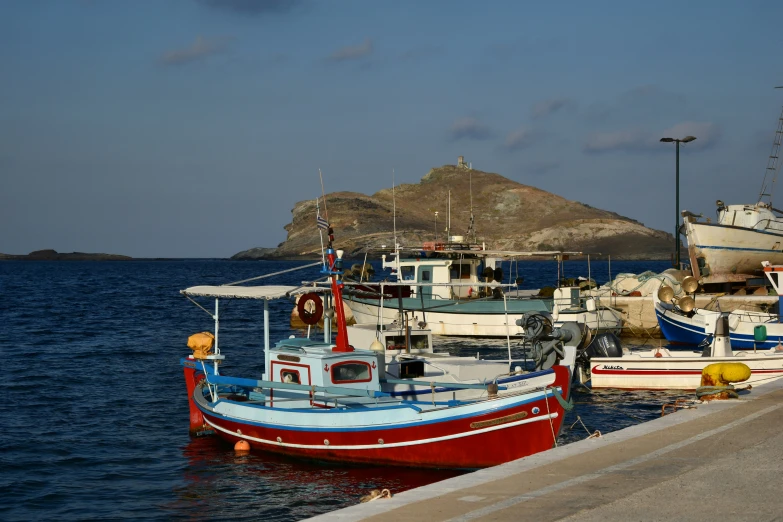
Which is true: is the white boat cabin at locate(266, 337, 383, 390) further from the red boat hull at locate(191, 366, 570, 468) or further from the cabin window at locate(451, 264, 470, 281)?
the cabin window at locate(451, 264, 470, 281)

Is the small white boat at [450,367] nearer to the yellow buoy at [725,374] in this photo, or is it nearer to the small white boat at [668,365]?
the small white boat at [668,365]

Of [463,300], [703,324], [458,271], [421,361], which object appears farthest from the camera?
[458,271]

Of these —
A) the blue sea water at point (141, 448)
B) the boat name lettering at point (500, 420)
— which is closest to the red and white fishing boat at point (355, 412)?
the boat name lettering at point (500, 420)

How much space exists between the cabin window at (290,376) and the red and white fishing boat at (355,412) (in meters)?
0.02

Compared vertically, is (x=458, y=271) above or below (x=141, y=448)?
above

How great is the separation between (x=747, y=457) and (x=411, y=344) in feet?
47.5

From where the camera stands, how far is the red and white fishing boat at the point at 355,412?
17062 millimetres

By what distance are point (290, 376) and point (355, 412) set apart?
2590 mm

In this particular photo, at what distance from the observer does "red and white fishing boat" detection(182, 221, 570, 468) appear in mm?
17062

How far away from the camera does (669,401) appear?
1016 inches

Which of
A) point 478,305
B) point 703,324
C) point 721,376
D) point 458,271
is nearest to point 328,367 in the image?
point 721,376

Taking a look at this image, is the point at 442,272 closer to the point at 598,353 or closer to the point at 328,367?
the point at 598,353

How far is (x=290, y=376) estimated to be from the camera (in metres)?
20.3

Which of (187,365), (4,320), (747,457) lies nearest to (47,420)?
(187,365)
